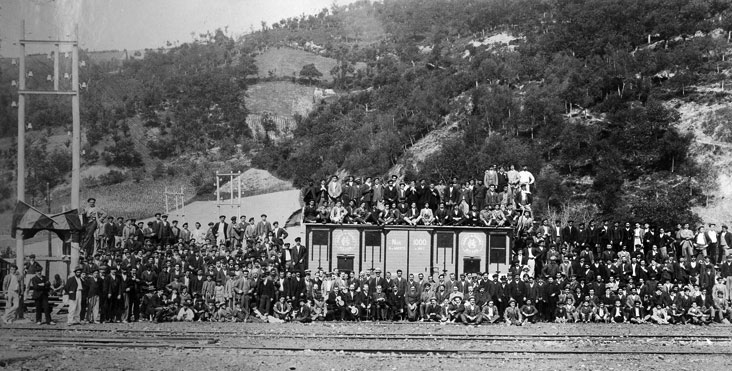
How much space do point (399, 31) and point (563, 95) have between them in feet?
210

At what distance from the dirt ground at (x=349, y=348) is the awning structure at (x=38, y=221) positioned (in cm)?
415

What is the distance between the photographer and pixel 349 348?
62.4 ft

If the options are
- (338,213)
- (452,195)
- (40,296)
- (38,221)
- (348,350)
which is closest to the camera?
(348,350)

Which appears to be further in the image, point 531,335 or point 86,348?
point 531,335

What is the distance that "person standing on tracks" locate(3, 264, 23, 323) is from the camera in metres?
22.8

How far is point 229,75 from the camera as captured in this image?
114625 mm

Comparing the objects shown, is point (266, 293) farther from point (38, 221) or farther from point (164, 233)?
point (38, 221)

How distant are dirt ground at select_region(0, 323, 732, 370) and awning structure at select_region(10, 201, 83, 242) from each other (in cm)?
415

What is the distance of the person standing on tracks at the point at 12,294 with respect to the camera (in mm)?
22812

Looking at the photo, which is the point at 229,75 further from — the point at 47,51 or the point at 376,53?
the point at 47,51

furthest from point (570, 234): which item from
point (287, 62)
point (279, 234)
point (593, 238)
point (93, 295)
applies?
point (287, 62)

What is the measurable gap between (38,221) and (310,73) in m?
95.1

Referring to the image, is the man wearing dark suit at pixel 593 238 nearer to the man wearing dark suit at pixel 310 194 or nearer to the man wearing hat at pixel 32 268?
the man wearing dark suit at pixel 310 194

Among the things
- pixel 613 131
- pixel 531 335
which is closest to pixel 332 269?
pixel 531 335
